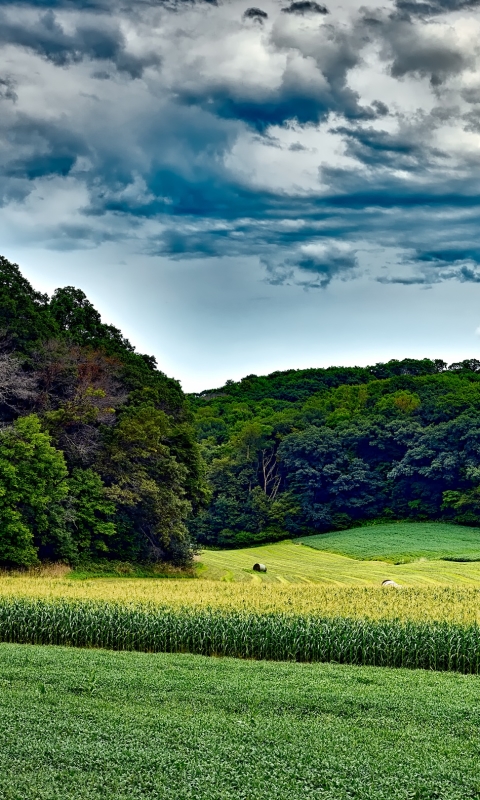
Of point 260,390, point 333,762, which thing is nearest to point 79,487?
point 333,762

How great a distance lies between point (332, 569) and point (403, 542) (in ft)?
54.1

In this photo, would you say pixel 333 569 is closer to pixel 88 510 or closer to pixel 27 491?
pixel 88 510

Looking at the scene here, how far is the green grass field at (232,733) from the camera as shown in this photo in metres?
10.1

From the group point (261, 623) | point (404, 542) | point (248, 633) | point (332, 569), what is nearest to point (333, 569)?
point (332, 569)

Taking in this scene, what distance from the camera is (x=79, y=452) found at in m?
48.9

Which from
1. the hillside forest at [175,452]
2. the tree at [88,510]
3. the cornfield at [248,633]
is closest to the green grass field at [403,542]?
the hillside forest at [175,452]

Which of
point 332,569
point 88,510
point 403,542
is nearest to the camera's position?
point 88,510

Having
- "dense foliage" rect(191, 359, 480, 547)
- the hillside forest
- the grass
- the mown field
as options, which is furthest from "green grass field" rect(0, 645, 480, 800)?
"dense foliage" rect(191, 359, 480, 547)

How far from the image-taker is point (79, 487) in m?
47.3

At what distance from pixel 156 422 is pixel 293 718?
3947 centimetres

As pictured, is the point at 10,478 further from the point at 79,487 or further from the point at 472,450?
the point at 472,450

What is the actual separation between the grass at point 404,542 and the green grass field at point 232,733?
49.0 metres

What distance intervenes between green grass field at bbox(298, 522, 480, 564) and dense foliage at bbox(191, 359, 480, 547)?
439 cm

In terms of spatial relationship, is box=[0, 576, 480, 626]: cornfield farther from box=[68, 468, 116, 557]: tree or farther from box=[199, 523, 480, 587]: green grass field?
box=[68, 468, 116, 557]: tree
